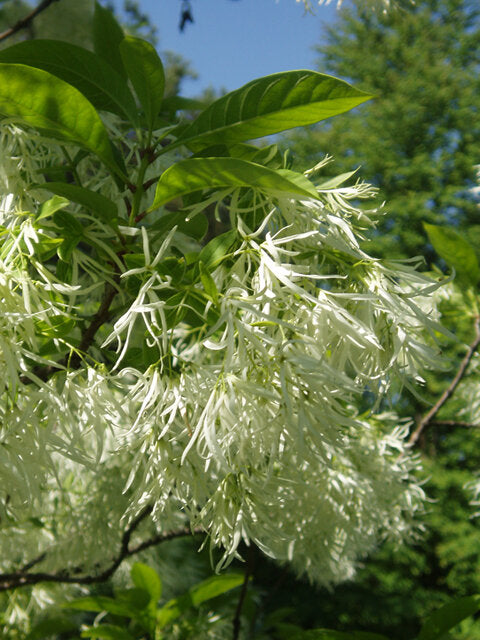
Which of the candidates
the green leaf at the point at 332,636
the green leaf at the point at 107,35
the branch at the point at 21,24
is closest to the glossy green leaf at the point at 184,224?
the green leaf at the point at 107,35

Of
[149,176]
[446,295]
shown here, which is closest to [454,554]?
[446,295]

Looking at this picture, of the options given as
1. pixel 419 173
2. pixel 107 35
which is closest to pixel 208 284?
pixel 107 35

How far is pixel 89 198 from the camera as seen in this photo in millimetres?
604

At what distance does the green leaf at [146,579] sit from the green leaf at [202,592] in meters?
0.08

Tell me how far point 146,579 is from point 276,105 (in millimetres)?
819

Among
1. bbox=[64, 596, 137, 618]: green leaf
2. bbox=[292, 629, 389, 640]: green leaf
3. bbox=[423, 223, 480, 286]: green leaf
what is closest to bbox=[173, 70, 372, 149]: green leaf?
bbox=[423, 223, 480, 286]: green leaf

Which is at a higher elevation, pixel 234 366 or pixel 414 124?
pixel 414 124

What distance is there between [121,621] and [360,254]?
1340mm

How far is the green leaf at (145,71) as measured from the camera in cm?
63

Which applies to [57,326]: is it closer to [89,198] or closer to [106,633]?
[89,198]

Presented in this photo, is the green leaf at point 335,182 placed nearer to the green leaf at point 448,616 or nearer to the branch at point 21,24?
the green leaf at point 448,616

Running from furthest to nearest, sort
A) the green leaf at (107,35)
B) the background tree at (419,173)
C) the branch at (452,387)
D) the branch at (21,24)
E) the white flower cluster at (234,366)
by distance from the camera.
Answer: the background tree at (419,173), the branch at (452,387), the branch at (21,24), the green leaf at (107,35), the white flower cluster at (234,366)

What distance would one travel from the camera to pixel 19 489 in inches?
20.6

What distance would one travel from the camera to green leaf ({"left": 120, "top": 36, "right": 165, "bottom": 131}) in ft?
2.06
